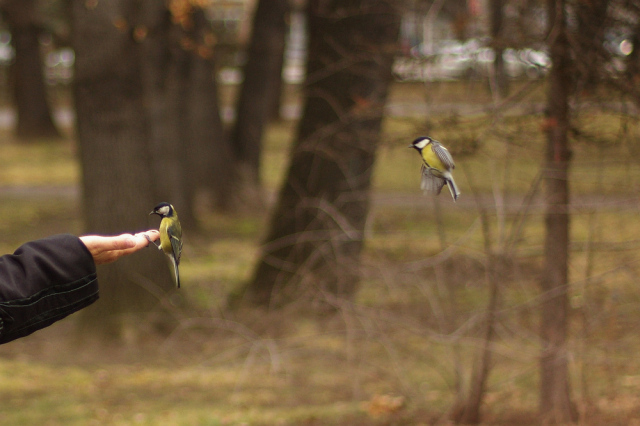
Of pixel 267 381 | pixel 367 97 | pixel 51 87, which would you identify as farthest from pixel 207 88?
pixel 51 87

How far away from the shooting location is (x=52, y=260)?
6.11 ft

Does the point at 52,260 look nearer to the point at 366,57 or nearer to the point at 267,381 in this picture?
the point at 366,57

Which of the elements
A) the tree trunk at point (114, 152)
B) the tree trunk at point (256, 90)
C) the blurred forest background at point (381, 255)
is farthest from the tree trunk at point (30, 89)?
the tree trunk at point (114, 152)

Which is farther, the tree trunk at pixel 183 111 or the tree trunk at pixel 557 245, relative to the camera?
the tree trunk at pixel 183 111

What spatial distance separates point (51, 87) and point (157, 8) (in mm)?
31877

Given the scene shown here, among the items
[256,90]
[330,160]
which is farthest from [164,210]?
[256,90]

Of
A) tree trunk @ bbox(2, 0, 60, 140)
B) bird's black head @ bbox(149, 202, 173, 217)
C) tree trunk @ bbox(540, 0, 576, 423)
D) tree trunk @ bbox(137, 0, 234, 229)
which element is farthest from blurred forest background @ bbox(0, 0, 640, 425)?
tree trunk @ bbox(2, 0, 60, 140)

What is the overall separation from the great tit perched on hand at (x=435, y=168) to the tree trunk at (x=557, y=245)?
4.37 meters

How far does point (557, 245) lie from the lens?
6.18m

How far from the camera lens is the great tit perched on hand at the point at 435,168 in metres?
1.47

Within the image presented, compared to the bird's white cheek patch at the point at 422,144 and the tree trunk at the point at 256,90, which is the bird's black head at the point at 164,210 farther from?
the tree trunk at the point at 256,90

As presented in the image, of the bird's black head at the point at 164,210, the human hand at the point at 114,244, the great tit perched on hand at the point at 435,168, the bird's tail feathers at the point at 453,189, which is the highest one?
the great tit perched on hand at the point at 435,168

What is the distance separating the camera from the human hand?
1.67 m

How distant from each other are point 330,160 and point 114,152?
7.49 feet
